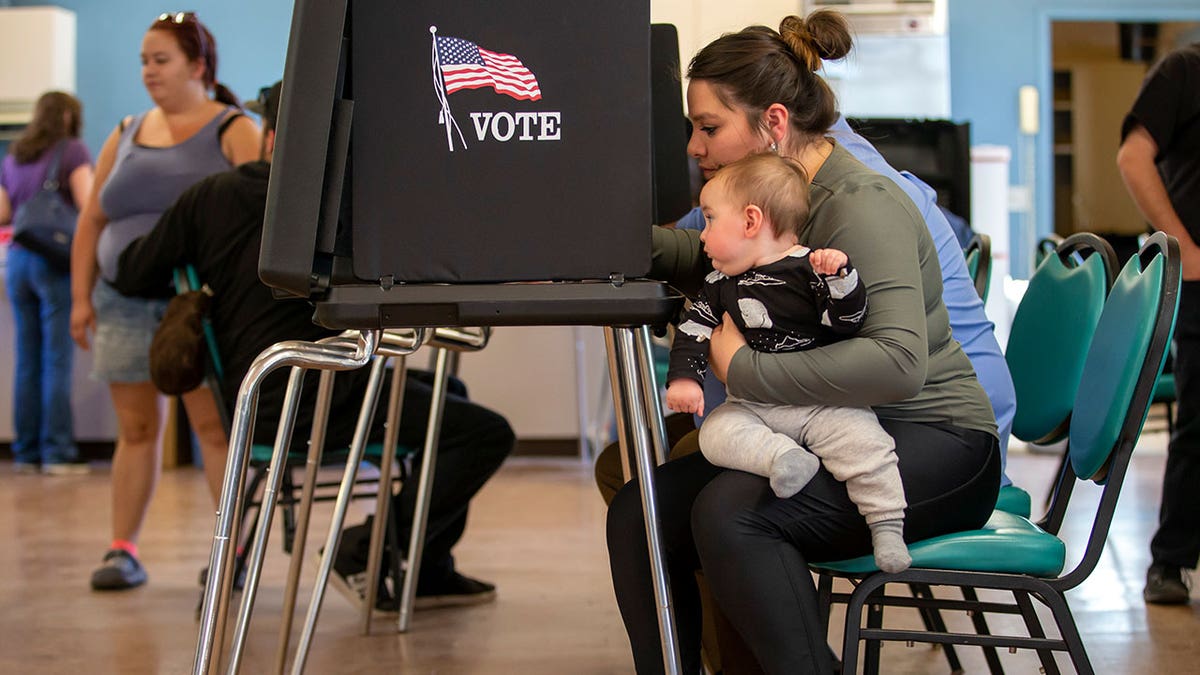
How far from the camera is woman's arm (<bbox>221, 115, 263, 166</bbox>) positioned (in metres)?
3.04

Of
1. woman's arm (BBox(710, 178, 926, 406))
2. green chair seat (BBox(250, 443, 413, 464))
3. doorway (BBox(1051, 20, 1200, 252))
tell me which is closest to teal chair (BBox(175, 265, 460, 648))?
green chair seat (BBox(250, 443, 413, 464))

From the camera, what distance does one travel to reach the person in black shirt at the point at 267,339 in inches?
101

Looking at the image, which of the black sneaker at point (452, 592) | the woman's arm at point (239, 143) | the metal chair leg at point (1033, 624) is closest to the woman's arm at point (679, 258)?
the metal chair leg at point (1033, 624)

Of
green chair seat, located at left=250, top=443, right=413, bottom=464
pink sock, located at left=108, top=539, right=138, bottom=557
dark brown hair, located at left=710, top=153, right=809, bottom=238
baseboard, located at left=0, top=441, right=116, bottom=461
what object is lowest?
baseboard, located at left=0, top=441, right=116, bottom=461

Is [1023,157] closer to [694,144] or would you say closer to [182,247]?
[182,247]

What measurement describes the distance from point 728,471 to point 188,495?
362 centimetres

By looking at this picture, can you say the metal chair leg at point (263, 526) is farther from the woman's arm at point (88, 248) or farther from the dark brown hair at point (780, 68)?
the woman's arm at point (88, 248)

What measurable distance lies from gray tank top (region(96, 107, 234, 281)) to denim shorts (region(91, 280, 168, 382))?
0.07m

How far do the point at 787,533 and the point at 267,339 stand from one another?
1.53m

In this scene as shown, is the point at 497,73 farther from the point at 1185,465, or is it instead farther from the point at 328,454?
the point at 1185,465

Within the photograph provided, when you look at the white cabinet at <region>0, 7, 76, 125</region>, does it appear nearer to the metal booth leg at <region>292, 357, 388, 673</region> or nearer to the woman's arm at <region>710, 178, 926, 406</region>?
the metal booth leg at <region>292, 357, 388, 673</region>

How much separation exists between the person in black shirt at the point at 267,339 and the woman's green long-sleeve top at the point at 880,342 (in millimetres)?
1342

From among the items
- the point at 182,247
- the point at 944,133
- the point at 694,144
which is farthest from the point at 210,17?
the point at 694,144

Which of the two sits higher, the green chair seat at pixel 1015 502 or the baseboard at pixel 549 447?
the green chair seat at pixel 1015 502
